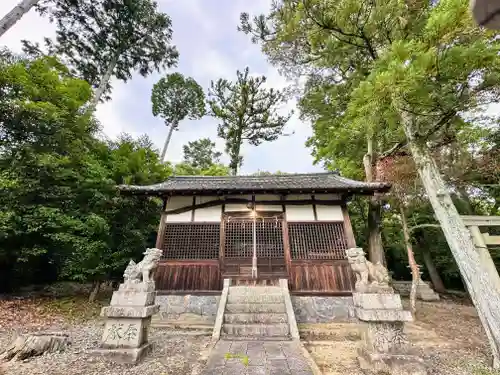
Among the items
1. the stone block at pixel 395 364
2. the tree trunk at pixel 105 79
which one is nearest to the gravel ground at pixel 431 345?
the stone block at pixel 395 364

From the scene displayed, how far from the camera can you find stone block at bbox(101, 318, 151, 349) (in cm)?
435

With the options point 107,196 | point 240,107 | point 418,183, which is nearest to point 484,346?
point 418,183

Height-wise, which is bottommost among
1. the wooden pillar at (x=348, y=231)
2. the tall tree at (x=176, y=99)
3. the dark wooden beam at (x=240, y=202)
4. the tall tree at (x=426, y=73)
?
the wooden pillar at (x=348, y=231)

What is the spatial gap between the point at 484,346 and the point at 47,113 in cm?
1302

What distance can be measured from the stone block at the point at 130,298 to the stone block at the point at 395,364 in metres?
4.04

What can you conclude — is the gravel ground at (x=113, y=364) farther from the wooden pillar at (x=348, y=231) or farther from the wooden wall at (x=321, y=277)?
the wooden pillar at (x=348, y=231)

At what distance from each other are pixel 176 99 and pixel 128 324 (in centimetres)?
1945

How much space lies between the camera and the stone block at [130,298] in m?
4.57

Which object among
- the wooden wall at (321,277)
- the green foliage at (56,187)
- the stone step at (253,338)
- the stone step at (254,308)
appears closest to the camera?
the stone step at (253,338)

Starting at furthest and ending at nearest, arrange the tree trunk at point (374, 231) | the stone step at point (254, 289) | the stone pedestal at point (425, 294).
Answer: the stone pedestal at point (425, 294)
the tree trunk at point (374, 231)
the stone step at point (254, 289)

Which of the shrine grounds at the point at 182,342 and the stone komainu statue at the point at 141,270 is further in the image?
the stone komainu statue at the point at 141,270

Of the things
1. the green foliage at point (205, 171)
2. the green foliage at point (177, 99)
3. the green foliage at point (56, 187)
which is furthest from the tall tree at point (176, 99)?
the green foliage at point (56, 187)

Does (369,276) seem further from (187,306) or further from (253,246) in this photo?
(187,306)

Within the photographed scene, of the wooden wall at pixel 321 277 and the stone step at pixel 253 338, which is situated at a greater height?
the wooden wall at pixel 321 277
